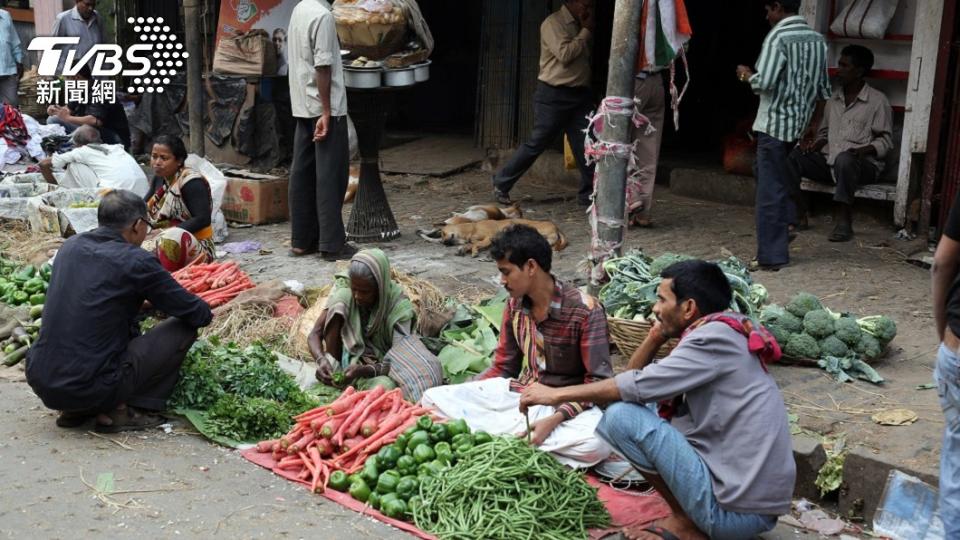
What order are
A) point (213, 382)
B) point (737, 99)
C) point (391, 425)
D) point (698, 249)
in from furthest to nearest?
point (737, 99)
point (698, 249)
point (213, 382)
point (391, 425)

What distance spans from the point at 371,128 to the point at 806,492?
5.22m

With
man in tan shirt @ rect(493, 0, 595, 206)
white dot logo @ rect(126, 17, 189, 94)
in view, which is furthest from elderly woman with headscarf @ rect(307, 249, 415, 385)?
white dot logo @ rect(126, 17, 189, 94)

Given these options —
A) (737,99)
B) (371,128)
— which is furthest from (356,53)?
(737,99)

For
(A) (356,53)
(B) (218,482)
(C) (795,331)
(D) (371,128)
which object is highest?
(A) (356,53)

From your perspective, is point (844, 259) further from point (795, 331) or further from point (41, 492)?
point (41, 492)

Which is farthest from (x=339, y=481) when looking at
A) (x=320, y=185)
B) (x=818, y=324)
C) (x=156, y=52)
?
(x=156, y=52)

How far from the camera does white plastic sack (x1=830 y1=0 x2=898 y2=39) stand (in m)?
8.65

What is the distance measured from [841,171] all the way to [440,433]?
16.5 ft

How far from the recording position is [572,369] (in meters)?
5.03

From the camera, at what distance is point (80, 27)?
12.6m

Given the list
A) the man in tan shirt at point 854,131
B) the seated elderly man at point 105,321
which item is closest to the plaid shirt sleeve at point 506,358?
the seated elderly man at point 105,321

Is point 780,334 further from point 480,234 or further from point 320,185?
point 320,185

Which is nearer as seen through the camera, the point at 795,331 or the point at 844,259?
the point at 795,331

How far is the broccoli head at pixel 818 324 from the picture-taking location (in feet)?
19.3
